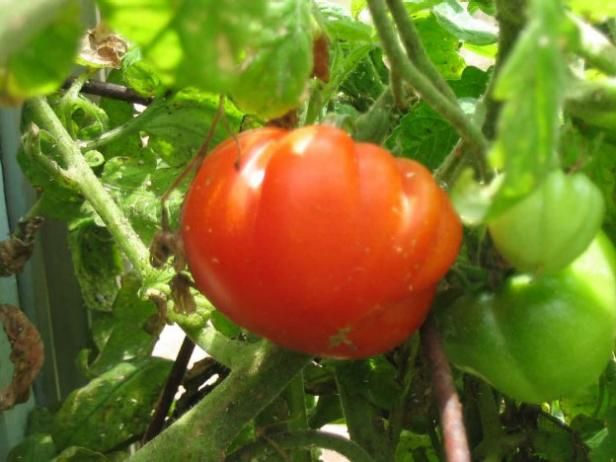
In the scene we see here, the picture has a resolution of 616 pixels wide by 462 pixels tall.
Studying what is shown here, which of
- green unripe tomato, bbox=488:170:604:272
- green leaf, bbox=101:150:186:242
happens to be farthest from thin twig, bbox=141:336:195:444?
green unripe tomato, bbox=488:170:604:272

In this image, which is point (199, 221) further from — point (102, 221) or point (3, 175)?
point (3, 175)

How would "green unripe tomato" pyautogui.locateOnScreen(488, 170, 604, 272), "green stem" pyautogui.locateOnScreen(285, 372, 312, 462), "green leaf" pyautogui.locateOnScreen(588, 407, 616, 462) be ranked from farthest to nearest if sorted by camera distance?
1. "green stem" pyautogui.locateOnScreen(285, 372, 312, 462)
2. "green leaf" pyautogui.locateOnScreen(588, 407, 616, 462)
3. "green unripe tomato" pyautogui.locateOnScreen(488, 170, 604, 272)

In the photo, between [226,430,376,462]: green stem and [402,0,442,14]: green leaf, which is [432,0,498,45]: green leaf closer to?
[402,0,442,14]: green leaf

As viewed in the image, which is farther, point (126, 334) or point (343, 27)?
point (126, 334)

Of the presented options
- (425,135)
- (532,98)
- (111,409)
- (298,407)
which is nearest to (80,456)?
(111,409)

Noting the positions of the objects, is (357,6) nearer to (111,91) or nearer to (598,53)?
(111,91)

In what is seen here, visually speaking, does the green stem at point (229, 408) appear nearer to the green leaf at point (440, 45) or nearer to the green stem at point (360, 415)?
the green stem at point (360, 415)

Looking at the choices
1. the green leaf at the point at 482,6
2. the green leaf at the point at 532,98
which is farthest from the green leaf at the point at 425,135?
the green leaf at the point at 532,98

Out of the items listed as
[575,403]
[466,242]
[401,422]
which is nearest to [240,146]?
[466,242]
